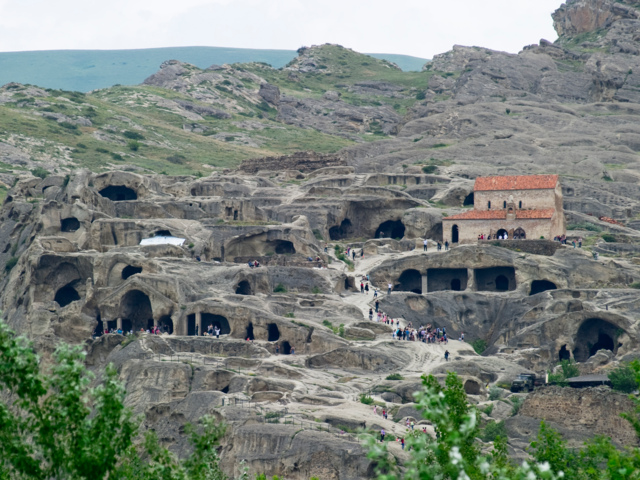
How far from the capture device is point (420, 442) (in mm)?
18094

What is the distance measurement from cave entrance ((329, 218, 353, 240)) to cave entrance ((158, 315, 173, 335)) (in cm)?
2909

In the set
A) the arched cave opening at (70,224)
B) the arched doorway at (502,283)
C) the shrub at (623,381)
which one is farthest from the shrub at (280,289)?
the shrub at (623,381)

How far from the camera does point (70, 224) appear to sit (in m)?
84.4

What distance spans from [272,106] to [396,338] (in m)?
124

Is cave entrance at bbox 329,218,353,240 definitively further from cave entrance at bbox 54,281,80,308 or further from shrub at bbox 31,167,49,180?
shrub at bbox 31,167,49,180

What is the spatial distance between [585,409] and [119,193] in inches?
2204

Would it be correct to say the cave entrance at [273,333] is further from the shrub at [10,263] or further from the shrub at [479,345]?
the shrub at [10,263]

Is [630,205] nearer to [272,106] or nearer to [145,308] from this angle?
[145,308]

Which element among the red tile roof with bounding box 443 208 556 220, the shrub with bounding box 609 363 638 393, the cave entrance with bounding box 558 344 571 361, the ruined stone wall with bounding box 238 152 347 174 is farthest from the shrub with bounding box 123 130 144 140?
the shrub with bounding box 609 363 638 393

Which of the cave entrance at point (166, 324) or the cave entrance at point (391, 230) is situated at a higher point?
the cave entrance at point (391, 230)

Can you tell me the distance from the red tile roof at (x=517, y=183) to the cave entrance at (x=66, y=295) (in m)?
35.2

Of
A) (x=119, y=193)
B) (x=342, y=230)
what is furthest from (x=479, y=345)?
(x=119, y=193)

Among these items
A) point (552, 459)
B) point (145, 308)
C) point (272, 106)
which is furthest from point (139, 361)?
point (272, 106)

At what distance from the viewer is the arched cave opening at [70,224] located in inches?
3302
